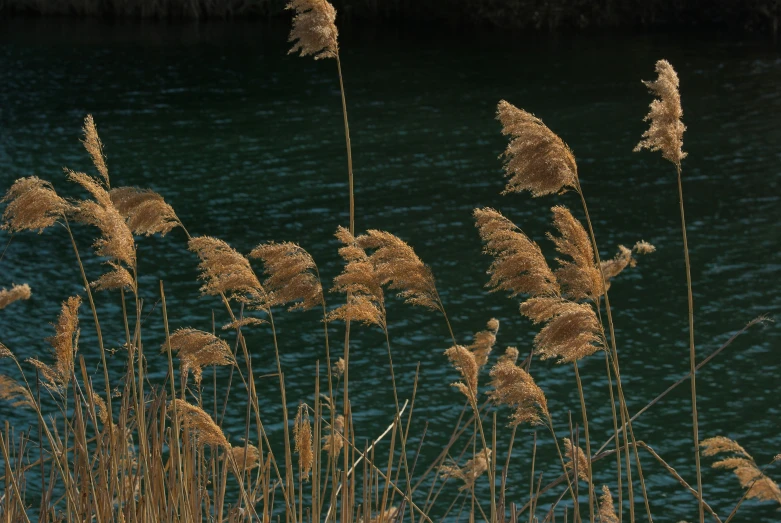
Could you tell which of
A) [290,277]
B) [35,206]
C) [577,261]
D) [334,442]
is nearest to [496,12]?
[334,442]

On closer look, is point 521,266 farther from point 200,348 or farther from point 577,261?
point 200,348

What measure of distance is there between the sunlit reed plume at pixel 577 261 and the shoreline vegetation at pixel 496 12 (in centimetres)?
2768

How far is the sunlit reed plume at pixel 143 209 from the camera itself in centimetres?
297

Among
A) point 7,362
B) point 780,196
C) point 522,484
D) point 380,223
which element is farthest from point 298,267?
point 780,196

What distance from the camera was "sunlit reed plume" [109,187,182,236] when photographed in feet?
9.73

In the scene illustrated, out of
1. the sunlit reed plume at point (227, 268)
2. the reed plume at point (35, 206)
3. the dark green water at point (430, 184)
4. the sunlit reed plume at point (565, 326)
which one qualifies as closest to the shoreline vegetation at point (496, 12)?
the dark green water at point (430, 184)

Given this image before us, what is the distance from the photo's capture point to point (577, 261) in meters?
2.56

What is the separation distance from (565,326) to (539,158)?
38 centimetres

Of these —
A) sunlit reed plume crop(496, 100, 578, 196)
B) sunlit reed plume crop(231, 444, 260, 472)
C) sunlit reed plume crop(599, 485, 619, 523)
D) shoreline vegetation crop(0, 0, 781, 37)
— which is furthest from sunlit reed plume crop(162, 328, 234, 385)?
shoreline vegetation crop(0, 0, 781, 37)

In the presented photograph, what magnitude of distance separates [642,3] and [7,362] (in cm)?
2459

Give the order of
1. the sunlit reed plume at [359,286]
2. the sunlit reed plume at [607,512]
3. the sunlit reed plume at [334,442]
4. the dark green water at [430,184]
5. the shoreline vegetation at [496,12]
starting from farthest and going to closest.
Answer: the shoreline vegetation at [496,12]
the dark green water at [430,184]
the sunlit reed plume at [607,512]
the sunlit reed plume at [334,442]
the sunlit reed plume at [359,286]

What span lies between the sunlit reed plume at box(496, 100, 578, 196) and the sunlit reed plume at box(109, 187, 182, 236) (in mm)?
970

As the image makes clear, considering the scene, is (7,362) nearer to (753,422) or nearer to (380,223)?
(380,223)

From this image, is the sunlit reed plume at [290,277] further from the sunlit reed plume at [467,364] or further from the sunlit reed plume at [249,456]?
the sunlit reed plume at [249,456]
